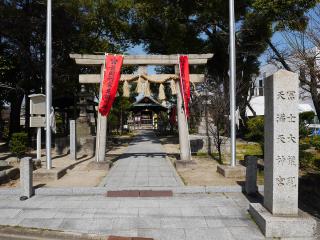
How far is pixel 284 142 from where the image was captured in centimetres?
709

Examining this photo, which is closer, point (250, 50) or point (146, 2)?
point (146, 2)

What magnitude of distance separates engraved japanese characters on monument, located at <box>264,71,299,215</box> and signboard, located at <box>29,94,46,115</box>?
31.4ft

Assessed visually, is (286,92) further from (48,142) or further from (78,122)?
(78,122)

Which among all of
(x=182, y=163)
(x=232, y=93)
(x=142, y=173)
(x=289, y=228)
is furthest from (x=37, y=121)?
(x=289, y=228)

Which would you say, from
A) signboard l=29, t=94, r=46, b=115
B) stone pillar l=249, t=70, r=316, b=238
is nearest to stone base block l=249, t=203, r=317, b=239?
stone pillar l=249, t=70, r=316, b=238

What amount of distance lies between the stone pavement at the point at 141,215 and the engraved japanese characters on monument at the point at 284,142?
0.77 m

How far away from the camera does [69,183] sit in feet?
37.9

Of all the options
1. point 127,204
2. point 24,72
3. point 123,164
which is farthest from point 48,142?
point 24,72

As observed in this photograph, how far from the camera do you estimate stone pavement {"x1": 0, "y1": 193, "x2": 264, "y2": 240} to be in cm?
700

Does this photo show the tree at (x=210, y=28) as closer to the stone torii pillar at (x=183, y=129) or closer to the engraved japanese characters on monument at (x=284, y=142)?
the stone torii pillar at (x=183, y=129)

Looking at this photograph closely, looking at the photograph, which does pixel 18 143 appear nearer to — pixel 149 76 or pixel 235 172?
pixel 149 76

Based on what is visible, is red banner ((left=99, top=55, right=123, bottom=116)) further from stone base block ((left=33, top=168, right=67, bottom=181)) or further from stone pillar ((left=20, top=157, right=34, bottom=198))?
stone pillar ((left=20, top=157, right=34, bottom=198))

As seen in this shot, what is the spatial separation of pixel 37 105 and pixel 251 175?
8211mm

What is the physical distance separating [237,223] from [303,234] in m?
1.25
